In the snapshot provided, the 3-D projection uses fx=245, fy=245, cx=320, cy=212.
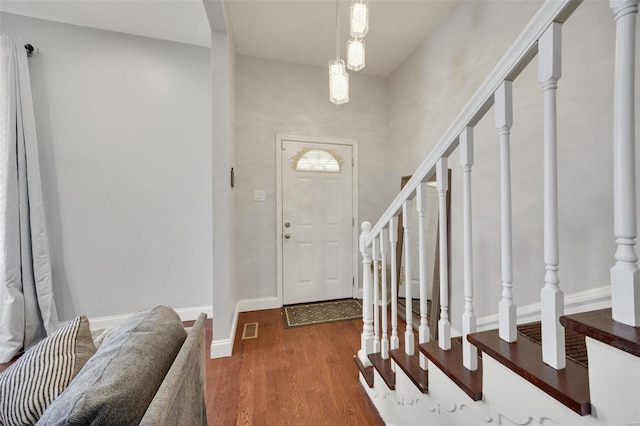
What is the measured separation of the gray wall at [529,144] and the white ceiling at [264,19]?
0.30 meters

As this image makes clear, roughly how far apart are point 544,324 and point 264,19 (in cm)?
275

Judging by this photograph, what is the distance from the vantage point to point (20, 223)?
1.89 metres

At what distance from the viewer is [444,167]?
0.96 m

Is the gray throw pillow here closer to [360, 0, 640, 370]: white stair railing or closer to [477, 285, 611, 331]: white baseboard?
[360, 0, 640, 370]: white stair railing

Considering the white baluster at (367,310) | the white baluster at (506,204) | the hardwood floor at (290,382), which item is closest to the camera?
the white baluster at (506,204)

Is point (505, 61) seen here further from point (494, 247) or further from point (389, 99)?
point (389, 99)

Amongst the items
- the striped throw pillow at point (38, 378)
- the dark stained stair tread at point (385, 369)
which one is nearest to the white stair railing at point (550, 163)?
the dark stained stair tread at point (385, 369)

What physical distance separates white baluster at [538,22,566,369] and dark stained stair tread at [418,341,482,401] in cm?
25

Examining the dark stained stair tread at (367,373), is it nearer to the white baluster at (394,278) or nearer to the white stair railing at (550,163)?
the white baluster at (394,278)

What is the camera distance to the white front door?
9.29 ft

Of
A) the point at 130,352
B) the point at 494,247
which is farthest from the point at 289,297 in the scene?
the point at 130,352

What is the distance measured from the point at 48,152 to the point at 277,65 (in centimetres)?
228

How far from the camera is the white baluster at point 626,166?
481 millimetres

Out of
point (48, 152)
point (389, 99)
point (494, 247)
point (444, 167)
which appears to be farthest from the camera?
point (389, 99)
